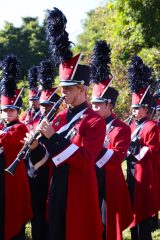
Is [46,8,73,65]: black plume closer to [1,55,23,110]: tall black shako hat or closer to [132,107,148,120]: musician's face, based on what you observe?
[1,55,23,110]: tall black shako hat

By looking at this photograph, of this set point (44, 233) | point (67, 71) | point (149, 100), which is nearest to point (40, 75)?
point (149, 100)

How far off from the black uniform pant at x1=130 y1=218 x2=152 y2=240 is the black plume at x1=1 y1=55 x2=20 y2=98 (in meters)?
2.46

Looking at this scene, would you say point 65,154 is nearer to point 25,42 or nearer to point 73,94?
point 73,94

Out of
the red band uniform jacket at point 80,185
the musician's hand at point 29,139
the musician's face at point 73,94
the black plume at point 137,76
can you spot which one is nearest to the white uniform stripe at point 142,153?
the black plume at point 137,76

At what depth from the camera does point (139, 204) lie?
6.84 metres

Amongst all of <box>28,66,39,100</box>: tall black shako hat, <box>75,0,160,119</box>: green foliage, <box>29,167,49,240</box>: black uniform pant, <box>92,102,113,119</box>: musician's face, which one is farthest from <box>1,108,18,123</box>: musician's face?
<box>75,0,160,119</box>: green foliage

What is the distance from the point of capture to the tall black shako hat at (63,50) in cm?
454

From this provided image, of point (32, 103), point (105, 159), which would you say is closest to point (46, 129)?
point (105, 159)

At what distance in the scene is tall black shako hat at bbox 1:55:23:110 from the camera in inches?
252

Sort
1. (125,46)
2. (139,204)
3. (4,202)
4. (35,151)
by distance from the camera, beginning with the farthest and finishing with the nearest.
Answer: (125,46), (139,204), (4,202), (35,151)

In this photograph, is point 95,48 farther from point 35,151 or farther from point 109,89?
point 35,151

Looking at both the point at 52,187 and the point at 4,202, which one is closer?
the point at 52,187

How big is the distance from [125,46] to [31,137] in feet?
48.8

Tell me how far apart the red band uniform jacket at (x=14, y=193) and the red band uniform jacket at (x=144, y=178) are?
146 centimetres
